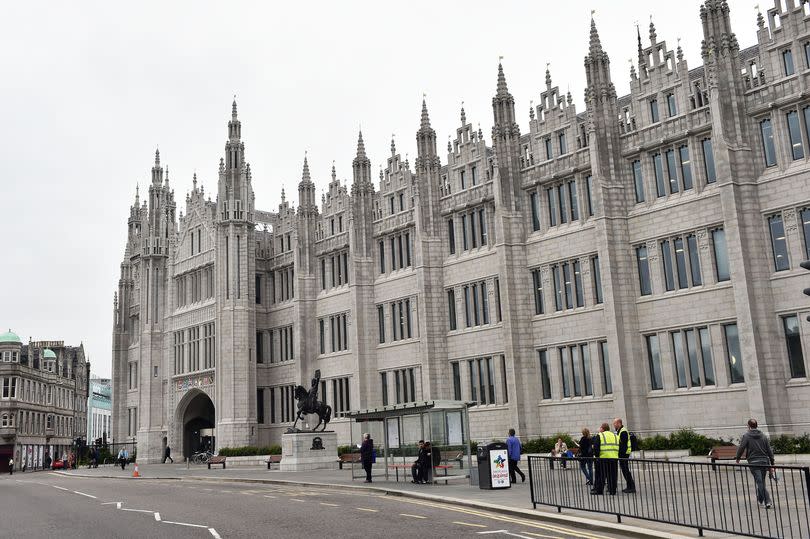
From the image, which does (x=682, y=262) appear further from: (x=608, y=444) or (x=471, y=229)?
(x=608, y=444)

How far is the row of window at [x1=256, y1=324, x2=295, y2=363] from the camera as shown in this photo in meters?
55.8

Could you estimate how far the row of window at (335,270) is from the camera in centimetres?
5194

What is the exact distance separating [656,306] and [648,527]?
2161cm

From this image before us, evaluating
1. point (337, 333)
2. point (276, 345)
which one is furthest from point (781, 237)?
point (276, 345)

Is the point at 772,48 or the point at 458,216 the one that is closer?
the point at 772,48

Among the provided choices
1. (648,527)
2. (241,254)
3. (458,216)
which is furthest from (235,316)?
(648,527)

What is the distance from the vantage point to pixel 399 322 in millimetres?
47344

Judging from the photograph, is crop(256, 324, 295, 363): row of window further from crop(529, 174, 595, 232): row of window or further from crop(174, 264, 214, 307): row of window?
crop(529, 174, 595, 232): row of window

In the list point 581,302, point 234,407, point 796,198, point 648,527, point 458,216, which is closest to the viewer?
point 648,527

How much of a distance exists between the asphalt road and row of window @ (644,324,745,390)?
610 inches

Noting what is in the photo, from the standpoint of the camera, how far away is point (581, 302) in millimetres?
37688

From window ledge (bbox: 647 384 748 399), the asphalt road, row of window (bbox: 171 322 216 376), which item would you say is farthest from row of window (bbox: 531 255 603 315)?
row of window (bbox: 171 322 216 376)

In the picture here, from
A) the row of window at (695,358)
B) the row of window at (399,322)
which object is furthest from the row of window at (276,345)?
the row of window at (695,358)

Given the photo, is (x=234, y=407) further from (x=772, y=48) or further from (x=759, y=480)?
(x=759, y=480)
